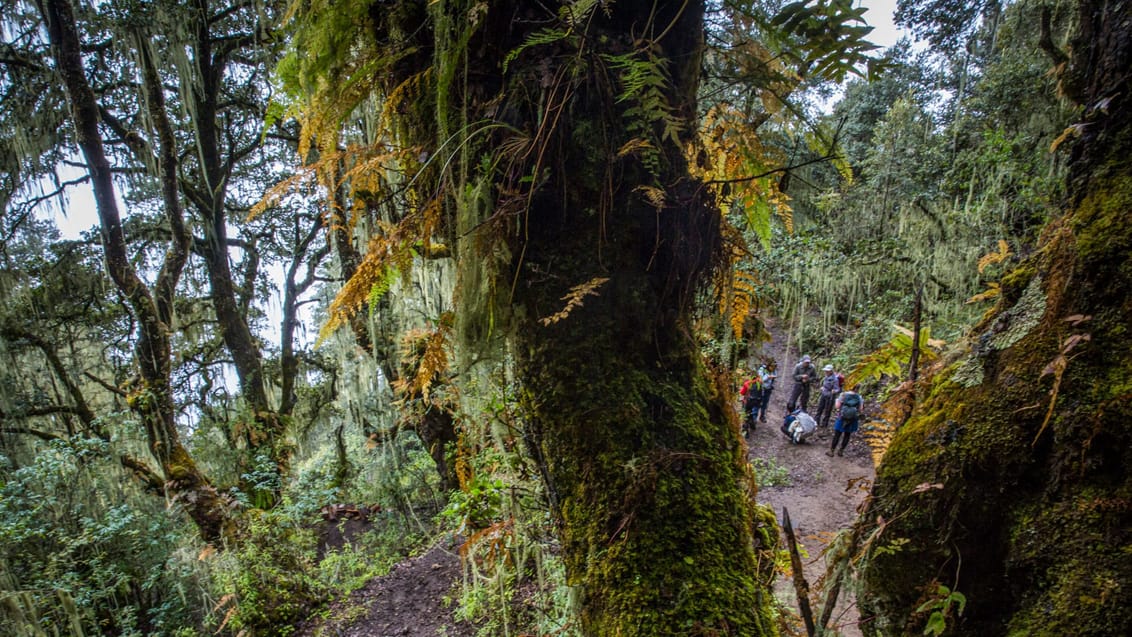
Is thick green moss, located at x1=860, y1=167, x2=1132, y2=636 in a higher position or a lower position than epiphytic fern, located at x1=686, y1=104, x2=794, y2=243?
lower

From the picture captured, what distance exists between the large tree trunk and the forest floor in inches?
82.8

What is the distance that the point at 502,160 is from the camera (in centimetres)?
136

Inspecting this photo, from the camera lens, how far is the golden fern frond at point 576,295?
4.22ft

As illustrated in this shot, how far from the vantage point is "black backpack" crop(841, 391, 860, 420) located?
7.31 meters

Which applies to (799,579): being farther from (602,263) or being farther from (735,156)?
(735,156)

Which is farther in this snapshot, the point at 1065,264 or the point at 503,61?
the point at 1065,264

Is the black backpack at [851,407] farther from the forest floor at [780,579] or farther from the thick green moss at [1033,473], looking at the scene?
the thick green moss at [1033,473]

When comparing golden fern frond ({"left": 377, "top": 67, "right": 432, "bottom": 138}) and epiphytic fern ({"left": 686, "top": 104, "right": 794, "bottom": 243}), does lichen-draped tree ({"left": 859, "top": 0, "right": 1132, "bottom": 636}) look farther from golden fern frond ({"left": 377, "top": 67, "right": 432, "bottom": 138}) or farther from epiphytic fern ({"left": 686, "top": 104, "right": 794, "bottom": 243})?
golden fern frond ({"left": 377, "top": 67, "right": 432, "bottom": 138})

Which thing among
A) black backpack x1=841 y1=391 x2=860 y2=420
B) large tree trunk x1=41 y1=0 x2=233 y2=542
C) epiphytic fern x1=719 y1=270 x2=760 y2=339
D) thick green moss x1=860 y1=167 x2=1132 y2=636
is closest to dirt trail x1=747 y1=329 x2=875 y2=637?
black backpack x1=841 y1=391 x2=860 y2=420

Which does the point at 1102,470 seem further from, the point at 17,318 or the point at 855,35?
the point at 17,318

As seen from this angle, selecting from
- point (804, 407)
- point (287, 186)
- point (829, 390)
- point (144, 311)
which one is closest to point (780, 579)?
point (287, 186)

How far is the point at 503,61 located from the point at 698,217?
2.50 ft

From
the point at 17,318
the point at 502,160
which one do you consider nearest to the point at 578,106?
the point at 502,160

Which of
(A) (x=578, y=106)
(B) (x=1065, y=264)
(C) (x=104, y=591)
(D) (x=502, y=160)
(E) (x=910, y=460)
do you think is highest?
(A) (x=578, y=106)
